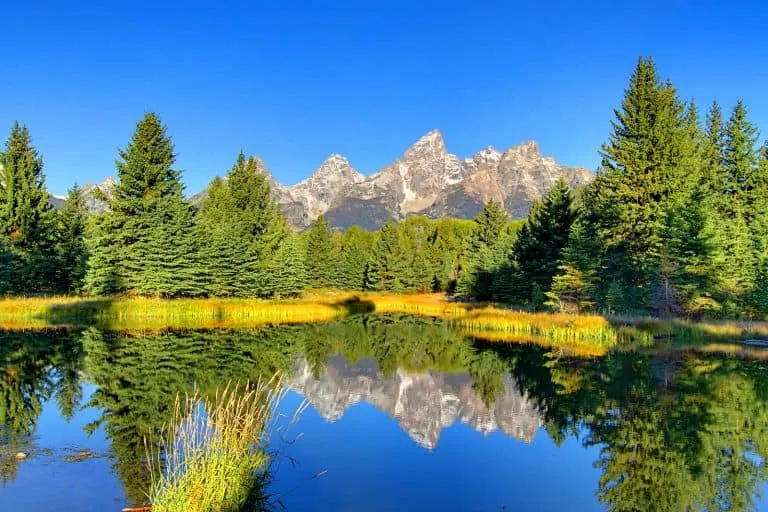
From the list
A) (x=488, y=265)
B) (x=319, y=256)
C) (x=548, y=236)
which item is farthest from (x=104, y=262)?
(x=319, y=256)

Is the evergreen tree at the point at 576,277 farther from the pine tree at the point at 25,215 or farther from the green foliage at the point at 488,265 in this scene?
the pine tree at the point at 25,215

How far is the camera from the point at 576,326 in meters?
33.9

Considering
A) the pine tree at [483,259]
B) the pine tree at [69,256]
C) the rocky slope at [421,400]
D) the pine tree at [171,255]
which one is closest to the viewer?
the rocky slope at [421,400]

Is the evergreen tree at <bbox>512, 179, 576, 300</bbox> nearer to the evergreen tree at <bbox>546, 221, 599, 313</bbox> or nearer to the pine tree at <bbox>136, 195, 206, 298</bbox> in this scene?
the evergreen tree at <bbox>546, 221, 599, 313</bbox>

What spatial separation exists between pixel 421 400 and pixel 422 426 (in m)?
3.08

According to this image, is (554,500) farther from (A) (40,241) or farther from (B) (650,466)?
(A) (40,241)

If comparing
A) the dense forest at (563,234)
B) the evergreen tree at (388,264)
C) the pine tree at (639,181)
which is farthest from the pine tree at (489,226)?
the pine tree at (639,181)

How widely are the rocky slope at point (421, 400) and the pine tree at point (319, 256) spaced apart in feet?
200

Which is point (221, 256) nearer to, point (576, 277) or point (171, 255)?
point (171, 255)

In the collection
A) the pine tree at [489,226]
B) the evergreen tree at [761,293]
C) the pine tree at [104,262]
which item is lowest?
the evergreen tree at [761,293]

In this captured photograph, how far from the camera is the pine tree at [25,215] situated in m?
43.6

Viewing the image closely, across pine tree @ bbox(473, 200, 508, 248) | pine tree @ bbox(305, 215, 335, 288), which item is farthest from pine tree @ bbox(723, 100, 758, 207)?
pine tree @ bbox(305, 215, 335, 288)

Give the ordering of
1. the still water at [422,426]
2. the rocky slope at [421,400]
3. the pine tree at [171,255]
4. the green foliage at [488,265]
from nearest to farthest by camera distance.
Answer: the still water at [422,426] < the rocky slope at [421,400] < the pine tree at [171,255] < the green foliage at [488,265]

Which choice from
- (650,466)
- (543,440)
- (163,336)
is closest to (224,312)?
(163,336)
